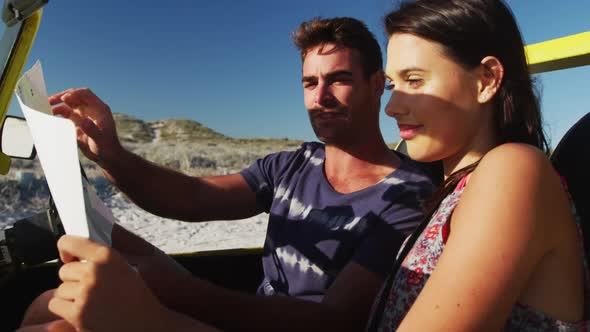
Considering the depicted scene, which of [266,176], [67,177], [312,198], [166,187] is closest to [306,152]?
[266,176]

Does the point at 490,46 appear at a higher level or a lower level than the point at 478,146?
higher

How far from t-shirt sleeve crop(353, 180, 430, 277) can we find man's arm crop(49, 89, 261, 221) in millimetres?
836

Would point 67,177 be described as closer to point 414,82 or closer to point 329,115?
point 414,82

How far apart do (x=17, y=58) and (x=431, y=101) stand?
100 cm

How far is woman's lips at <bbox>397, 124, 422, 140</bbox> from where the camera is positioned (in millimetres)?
1163

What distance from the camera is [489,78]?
1140 mm

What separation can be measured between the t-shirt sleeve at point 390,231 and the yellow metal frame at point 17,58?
1136mm

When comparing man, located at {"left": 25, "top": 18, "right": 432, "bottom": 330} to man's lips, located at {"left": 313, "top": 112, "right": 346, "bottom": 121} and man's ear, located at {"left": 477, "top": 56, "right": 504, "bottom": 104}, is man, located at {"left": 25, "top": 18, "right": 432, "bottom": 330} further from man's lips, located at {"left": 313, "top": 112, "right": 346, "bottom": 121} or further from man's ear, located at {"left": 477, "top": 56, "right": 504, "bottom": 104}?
man's ear, located at {"left": 477, "top": 56, "right": 504, "bottom": 104}

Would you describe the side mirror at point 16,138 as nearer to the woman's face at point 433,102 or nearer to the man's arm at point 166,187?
the man's arm at point 166,187

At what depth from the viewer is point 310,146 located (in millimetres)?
2391

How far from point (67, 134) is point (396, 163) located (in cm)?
152

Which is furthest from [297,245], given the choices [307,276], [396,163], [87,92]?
[87,92]

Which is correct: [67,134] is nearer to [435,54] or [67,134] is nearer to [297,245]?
[435,54]

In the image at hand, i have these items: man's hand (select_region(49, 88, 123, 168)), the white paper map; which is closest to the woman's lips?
the white paper map
